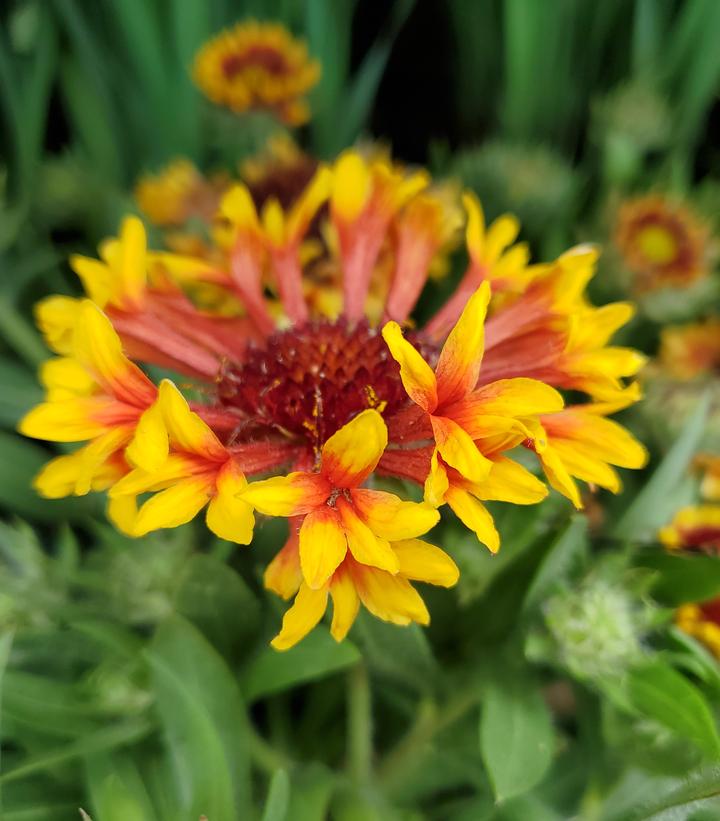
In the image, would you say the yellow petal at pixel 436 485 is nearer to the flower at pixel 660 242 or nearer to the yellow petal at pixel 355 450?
the yellow petal at pixel 355 450

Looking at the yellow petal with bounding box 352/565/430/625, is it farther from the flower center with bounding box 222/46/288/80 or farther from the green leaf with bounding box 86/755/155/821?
the flower center with bounding box 222/46/288/80

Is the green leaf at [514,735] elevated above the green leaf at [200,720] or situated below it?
above

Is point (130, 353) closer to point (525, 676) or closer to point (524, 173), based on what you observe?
point (525, 676)

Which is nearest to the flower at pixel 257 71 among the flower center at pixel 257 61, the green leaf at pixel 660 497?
the flower center at pixel 257 61

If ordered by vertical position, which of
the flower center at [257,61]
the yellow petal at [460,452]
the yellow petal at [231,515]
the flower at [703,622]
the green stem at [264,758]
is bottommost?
the green stem at [264,758]

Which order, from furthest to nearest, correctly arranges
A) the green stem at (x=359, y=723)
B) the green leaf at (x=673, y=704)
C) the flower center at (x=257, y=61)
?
the flower center at (x=257, y=61)
the green stem at (x=359, y=723)
the green leaf at (x=673, y=704)

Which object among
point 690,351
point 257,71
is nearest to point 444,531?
point 690,351

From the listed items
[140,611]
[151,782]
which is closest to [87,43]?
[140,611]

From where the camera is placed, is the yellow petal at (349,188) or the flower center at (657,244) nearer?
the yellow petal at (349,188)
